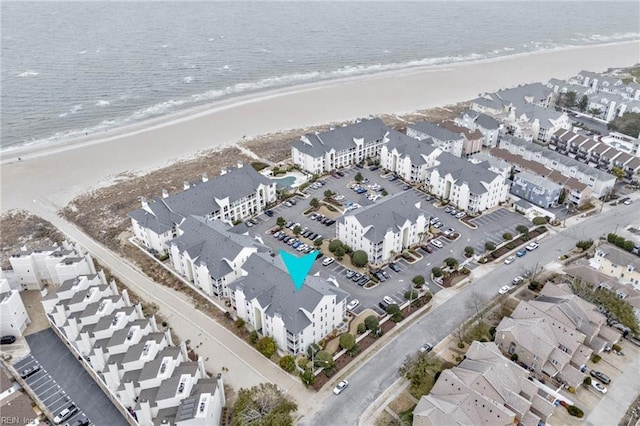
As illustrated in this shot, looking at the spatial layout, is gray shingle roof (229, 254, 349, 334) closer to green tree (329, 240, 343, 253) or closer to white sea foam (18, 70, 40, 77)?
green tree (329, 240, 343, 253)

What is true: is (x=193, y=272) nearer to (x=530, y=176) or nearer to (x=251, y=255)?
(x=251, y=255)

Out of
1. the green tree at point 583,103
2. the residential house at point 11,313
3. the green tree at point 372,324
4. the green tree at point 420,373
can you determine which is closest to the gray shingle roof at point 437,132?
the green tree at point 583,103

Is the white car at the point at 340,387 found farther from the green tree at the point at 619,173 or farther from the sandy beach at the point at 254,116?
the green tree at the point at 619,173

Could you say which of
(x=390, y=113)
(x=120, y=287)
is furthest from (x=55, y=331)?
(x=390, y=113)

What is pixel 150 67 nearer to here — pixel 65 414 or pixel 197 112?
pixel 197 112

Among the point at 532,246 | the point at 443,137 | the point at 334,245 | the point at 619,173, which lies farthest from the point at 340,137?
the point at 619,173

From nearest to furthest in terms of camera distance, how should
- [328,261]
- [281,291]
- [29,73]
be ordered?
[281,291], [328,261], [29,73]
